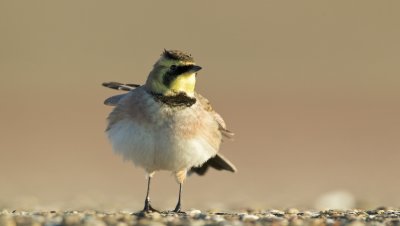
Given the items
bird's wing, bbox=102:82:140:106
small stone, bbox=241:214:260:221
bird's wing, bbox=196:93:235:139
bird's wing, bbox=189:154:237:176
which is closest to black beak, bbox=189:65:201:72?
bird's wing, bbox=196:93:235:139

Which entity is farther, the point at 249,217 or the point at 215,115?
the point at 215,115

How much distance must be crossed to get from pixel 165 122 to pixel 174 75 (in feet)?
1.89

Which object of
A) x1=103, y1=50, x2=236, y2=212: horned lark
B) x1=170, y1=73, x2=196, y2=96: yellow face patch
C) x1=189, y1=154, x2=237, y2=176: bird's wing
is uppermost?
x1=170, y1=73, x2=196, y2=96: yellow face patch

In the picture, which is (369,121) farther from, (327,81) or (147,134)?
(147,134)

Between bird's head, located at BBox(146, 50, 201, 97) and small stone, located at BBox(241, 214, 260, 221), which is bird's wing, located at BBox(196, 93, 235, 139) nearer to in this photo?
bird's head, located at BBox(146, 50, 201, 97)

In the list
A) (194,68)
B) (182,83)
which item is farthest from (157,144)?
(194,68)

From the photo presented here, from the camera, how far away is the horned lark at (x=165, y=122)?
9.81 metres

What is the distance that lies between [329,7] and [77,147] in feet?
71.5

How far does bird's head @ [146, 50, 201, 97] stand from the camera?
9.97m

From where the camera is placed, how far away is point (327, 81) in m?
31.4

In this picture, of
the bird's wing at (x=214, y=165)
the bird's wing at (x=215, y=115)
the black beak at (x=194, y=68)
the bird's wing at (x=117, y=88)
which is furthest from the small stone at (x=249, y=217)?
the bird's wing at (x=214, y=165)

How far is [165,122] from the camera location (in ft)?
32.2

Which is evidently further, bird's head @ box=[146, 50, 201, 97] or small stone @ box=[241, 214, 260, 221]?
bird's head @ box=[146, 50, 201, 97]

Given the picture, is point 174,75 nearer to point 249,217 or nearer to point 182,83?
point 182,83
